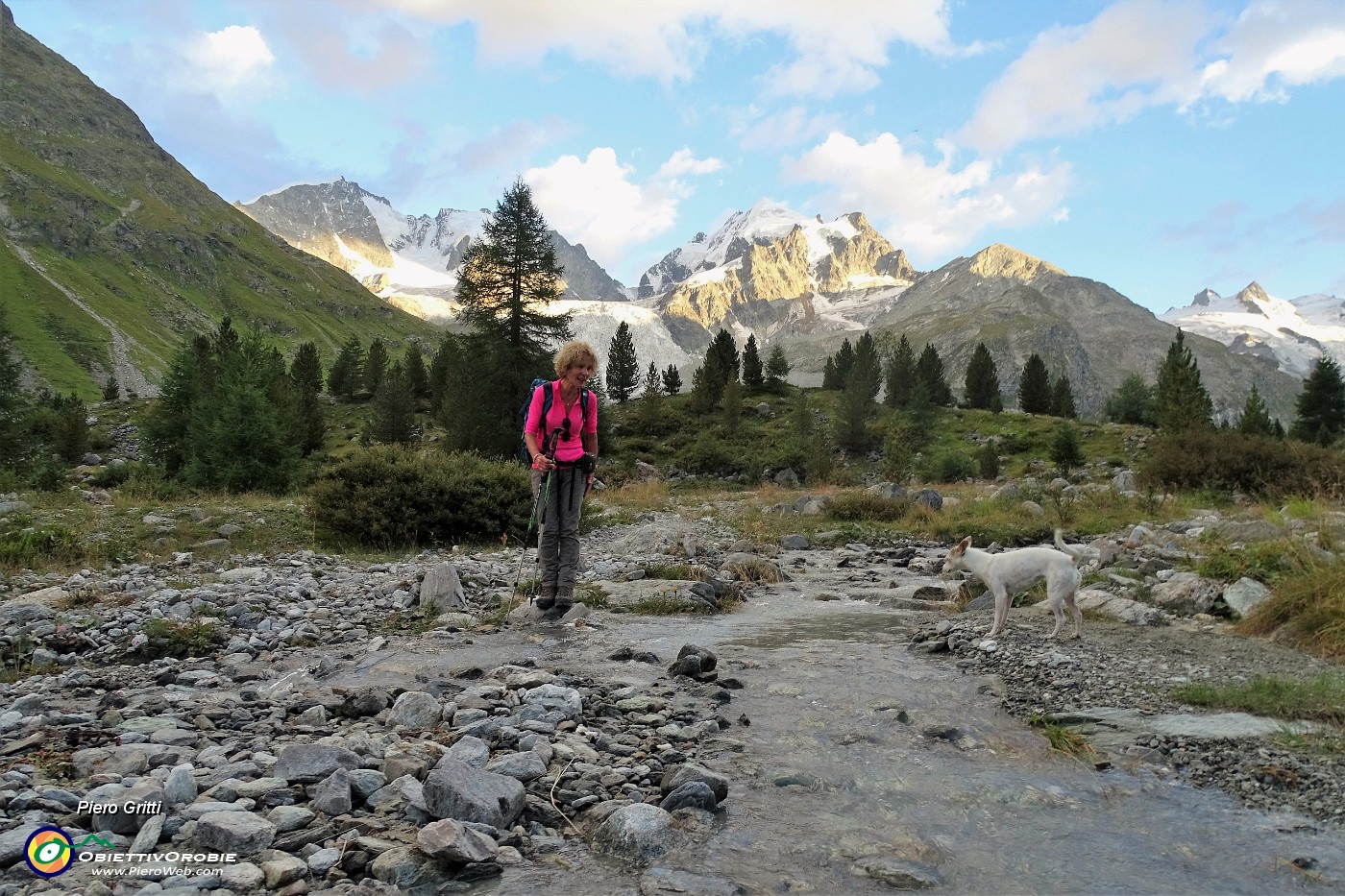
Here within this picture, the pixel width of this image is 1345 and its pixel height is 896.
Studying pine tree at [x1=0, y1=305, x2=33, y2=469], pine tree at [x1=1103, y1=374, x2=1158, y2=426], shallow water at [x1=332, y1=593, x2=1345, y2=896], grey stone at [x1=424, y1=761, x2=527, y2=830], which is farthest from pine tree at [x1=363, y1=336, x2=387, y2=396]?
pine tree at [x1=1103, y1=374, x2=1158, y2=426]

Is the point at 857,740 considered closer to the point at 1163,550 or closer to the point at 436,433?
the point at 1163,550

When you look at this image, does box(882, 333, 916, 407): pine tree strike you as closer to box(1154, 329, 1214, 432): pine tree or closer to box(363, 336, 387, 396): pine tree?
box(1154, 329, 1214, 432): pine tree

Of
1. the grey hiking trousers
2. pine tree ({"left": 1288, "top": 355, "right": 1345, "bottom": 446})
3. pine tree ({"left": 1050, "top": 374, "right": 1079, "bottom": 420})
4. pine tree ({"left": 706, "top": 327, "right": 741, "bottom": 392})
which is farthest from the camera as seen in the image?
pine tree ({"left": 1050, "top": 374, "right": 1079, "bottom": 420})

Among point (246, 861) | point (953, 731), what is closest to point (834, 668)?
point (953, 731)

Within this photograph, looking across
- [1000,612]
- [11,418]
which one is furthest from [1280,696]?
[11,418]

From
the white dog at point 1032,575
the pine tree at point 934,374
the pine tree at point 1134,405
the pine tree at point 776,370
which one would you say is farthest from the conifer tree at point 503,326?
the pine tree at point 1134,405

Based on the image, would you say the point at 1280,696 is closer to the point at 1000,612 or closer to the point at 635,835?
the point at 1000,612

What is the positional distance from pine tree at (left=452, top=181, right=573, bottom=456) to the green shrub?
47.0ft

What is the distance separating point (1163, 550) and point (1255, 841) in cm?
872

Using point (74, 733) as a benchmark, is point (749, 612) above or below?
below

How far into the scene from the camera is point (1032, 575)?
7.82 meters

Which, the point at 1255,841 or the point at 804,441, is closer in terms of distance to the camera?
the point at 1255,841

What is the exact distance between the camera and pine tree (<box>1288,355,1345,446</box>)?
56.8 m

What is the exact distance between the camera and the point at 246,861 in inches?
109
